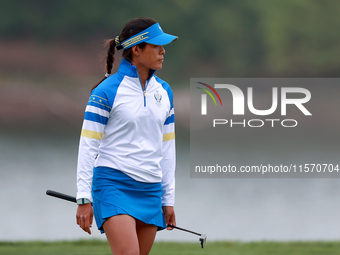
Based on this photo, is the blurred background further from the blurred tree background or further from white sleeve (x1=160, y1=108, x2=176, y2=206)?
white sleeve (x1=160, y1=108, x2=176, y2=206)

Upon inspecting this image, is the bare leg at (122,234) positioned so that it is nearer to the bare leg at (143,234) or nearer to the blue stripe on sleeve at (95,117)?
→ the bare leg at (143,234)

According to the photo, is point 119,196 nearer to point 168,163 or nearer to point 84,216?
point 84,216

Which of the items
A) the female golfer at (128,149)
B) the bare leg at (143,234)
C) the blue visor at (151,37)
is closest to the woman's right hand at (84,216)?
the female golfer at (128,149)

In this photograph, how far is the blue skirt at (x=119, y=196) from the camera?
207cm

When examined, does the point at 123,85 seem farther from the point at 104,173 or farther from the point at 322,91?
the point at 322,91

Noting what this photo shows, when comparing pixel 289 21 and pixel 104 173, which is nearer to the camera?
pixel 104 173

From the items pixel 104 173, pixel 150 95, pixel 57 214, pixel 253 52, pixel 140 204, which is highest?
pixel 253 52

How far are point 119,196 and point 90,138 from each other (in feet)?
0.92

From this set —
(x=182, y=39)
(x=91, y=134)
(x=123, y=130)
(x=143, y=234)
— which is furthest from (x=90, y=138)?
(x=182, y=39)

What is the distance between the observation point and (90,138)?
6.75 feet

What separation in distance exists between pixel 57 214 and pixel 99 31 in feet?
5.52

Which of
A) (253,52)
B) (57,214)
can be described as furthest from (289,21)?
(57,214)

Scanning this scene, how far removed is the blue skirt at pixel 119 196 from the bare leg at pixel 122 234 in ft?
0.09

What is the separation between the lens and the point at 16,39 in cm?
431
